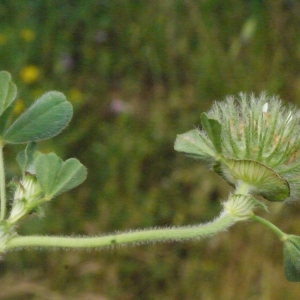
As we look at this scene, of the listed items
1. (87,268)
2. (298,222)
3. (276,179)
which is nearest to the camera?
(276,179)

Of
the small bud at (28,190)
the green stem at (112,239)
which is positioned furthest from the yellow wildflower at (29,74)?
the green stem at (112,239)

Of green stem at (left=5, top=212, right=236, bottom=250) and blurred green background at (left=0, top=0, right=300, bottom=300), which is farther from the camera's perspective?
blurred green background at (left=0, top=0, right=300, bottom=300)

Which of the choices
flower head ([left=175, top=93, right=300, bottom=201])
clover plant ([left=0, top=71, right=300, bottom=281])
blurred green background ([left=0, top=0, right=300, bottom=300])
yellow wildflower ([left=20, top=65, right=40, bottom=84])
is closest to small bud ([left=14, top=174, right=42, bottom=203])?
clover plant ([left=0, top=71, right=300, bottom=281])

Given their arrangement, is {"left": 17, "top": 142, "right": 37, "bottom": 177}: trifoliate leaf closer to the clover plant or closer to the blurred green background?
the clover plant

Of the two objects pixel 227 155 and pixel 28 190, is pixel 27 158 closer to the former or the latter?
pixel 28 190

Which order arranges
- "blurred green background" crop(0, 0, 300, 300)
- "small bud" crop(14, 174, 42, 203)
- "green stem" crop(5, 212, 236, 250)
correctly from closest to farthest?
"green stem" crop(5, 212, 236, 250), "small bud" crop(14, 174, 42, 203), "blurred green background" crop(0, 0, 300, 300)

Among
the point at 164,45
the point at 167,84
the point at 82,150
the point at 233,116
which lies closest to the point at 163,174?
the point at 82,150

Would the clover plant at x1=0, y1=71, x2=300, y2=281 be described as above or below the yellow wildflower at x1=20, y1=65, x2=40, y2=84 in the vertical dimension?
below

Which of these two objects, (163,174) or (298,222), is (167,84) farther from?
(298,222)

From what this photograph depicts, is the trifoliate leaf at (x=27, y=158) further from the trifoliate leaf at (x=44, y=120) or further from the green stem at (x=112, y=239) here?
the green stem at (x=112, y=239)
